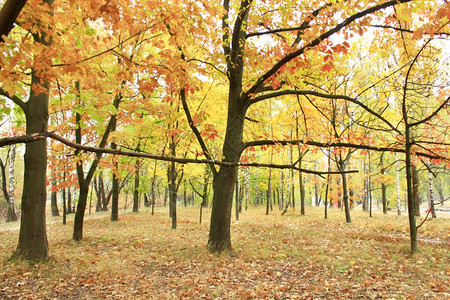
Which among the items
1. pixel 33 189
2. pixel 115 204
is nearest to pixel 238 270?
pixel 33 189

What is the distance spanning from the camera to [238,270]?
589cm

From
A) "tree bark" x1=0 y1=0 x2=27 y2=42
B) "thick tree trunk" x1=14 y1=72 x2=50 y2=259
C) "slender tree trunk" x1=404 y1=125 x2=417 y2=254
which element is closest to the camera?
"tree bark" x1=0 y1=0 x2=27 y2=42

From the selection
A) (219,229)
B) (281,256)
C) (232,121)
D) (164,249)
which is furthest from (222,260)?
(232,121)

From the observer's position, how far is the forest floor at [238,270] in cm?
459

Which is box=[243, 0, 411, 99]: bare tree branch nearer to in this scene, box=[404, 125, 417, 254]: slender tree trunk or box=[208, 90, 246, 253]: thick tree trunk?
box=[208, 90, 246, 253]: thick tree trunk

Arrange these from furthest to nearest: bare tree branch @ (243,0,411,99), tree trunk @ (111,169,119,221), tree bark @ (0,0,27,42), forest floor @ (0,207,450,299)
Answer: tree trunk @ (111,169,119,221) → forest floor @ (0,207,450,299) → bare tree branch @ (243,0,411,99) → tree bark @ (0,0,27,42)

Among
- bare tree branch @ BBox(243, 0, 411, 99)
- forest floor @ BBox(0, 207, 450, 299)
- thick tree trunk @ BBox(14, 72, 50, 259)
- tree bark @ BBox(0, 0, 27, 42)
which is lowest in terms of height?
forest floor @ BBox(0, 207, 450, 299)

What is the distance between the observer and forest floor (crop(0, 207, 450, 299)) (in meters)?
4.59

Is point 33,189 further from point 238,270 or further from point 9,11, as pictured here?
point 9,11

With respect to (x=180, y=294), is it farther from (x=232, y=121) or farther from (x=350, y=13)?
(x=350, y=13)

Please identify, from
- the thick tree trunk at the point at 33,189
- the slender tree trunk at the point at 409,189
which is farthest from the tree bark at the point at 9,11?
the slender tree trunk at the point at 409,189

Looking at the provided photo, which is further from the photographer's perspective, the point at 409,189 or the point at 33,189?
the point at 409,189

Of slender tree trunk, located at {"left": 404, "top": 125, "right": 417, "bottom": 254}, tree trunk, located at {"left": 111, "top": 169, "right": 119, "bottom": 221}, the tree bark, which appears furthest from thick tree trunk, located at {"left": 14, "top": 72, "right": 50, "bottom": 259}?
slender tree trunk, located at {"left": 404, "top": 125, "right": 417, "bottom": 254}

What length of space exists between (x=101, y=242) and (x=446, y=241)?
11.3 m
